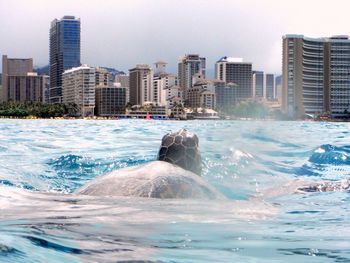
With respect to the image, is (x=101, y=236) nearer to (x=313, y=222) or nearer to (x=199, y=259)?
(x=199, y=259)

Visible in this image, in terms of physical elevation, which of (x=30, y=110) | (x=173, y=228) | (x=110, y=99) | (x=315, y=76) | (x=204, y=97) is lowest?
(x=173, y=228)

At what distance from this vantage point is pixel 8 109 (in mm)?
149625

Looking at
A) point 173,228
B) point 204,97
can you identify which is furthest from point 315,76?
A: point 173,228

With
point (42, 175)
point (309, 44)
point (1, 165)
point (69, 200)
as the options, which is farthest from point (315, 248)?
point (309, 44)

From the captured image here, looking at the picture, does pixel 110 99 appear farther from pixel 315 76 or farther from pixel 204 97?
pixel 315 76

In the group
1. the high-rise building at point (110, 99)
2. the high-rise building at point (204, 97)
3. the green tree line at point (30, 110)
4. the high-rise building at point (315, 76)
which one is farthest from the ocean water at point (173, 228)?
the high-rise building at point (110, 99)

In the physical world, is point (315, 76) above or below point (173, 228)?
above

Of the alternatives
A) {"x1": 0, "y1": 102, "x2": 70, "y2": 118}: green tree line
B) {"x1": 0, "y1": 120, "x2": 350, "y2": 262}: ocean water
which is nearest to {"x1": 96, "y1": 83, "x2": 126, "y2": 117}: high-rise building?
{"x1": 0, "y1": 102, "x2": 70, "y2": 118}: green tree line

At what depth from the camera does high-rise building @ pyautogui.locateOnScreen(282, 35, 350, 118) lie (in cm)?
16425

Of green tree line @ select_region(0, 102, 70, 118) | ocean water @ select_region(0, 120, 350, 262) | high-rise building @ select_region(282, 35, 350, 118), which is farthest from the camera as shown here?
high-rise building @ select_region(282, 35, 350, 118)

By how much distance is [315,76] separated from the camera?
174 m

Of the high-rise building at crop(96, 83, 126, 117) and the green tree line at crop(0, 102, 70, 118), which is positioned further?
the high-rise building at crop(96, 83, 126, 117)

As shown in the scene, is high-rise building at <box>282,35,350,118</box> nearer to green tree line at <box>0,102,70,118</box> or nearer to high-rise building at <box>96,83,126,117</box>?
high-rise building at <box>96,83,126,117</box>

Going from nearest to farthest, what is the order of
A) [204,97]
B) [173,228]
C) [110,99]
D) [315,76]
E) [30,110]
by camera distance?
1. [173,228]
2. [30,110]
3. [315,76]
4. [204,97]
5. [110,99]
